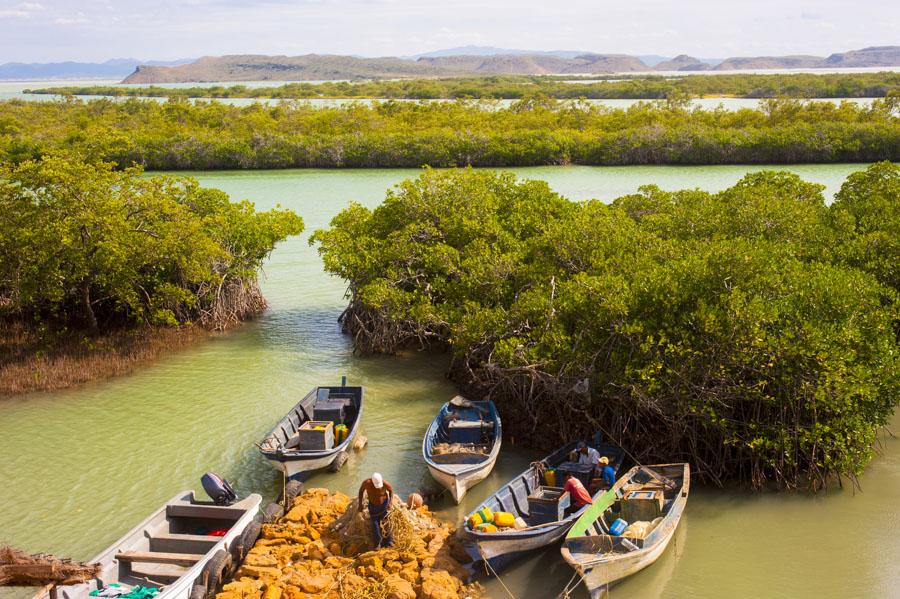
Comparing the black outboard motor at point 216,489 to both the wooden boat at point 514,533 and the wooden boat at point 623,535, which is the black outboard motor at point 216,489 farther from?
the wooden boat at point 623,535

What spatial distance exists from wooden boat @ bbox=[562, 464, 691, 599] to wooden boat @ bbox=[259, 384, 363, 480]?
5.41m

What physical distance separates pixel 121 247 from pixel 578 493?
14290mm

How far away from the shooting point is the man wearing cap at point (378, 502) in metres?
12.1

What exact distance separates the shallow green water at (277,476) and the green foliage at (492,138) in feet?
101

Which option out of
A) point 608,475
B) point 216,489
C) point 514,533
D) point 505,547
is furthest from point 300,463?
point 608,475

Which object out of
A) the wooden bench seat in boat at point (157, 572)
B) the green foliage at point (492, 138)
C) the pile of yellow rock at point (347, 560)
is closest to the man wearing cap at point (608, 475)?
the pile of yellow rock at point (347, 560)

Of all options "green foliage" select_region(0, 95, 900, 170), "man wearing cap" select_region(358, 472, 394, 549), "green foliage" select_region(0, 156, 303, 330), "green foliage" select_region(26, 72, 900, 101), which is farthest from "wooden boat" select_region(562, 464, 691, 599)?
"green foliage" select_region(26, 72, 900, 101)

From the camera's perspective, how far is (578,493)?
1273cm

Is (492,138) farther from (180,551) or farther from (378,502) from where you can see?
(180,551)

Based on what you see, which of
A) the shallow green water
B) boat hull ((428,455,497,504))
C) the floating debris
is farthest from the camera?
boat hull ((428,455,497,504))

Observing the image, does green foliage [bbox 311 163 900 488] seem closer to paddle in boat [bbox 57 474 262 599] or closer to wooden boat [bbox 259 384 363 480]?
wooden boat [bbox 259 384 363 480]

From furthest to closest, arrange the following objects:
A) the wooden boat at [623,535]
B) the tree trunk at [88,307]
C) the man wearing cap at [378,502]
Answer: the tree trunk at [88,307] → the man wearing cap at [378,502] → the wooden boat at [623,535]

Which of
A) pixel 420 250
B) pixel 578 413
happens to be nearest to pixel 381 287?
pixel 420 250

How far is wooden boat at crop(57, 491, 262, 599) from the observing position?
36.5 ft
